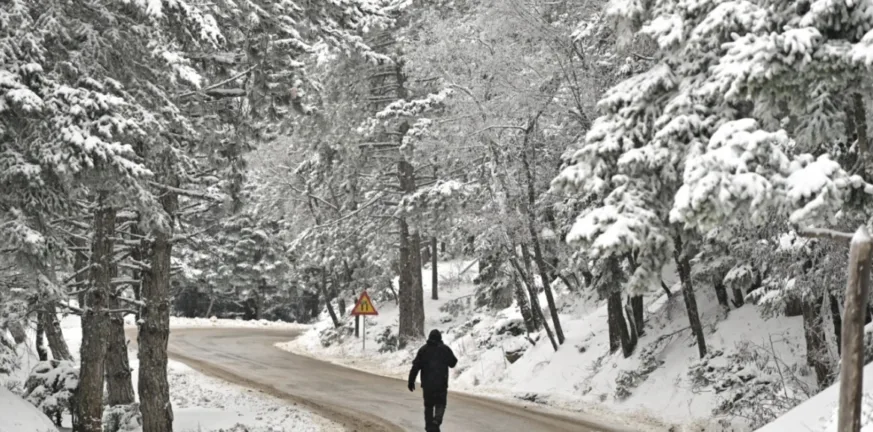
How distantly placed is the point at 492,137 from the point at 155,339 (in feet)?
28.2

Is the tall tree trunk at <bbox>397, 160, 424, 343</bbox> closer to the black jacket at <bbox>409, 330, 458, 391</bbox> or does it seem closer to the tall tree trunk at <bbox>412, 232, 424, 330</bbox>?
the tall tree trunk at <bbox>412, 232, 424, 330</bbox>

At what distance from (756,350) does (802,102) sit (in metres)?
7.46

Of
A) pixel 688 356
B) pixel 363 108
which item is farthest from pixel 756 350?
pixel 363 108

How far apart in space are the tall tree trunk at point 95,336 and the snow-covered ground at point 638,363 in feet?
27.5

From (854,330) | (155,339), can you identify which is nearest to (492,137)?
(155,339)

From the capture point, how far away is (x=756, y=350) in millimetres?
12969

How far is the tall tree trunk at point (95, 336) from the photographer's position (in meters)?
10.4

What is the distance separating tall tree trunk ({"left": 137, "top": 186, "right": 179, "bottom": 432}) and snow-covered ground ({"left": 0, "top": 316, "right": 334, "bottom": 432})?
2.55ft

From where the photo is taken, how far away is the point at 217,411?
47.6ft

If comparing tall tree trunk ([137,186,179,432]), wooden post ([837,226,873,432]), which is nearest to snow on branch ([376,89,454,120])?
tall tree trunk ([137,186,179,432])

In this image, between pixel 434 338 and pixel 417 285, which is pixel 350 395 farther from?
pixel 417 285

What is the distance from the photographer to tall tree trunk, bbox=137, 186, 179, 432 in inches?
464

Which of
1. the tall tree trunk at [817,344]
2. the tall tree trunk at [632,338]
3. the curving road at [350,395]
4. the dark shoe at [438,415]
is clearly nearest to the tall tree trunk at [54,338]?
the curving road at [350,395]

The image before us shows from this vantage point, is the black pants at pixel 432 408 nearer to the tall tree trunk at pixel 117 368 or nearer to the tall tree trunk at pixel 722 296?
the tall tree trunk at pixel 117 368
